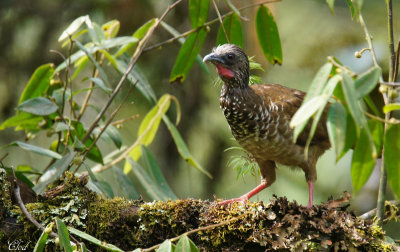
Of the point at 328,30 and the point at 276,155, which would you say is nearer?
the point at 276,155

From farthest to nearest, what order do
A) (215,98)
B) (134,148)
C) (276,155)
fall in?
(215,98) < (134,148) < (276,155)

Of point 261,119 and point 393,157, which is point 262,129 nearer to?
point 261,119

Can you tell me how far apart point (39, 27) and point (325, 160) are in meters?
3.65

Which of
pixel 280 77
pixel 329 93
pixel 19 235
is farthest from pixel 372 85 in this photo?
pixel 280 77

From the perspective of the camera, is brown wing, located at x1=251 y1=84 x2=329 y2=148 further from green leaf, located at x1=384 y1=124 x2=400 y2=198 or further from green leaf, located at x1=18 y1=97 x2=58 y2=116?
green leaf, located at x1=384 y1=124 x2=400 y2=198

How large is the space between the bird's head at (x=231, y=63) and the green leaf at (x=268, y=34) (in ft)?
0.47

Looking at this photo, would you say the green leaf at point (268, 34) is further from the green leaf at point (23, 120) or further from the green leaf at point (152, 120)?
the green leaf at point (23, 120)

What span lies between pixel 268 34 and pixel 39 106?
1409 mm

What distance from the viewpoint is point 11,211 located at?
2373 millimetres

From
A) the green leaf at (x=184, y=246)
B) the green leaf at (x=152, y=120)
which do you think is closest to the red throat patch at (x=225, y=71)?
the green leaf at (x=152, y=120)

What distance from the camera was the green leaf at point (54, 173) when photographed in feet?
9.27

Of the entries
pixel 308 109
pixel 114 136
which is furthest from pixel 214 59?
pixel 308 109

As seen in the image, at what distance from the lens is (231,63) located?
301cm

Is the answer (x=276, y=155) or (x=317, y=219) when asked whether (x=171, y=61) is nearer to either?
(x=276, y=155)
